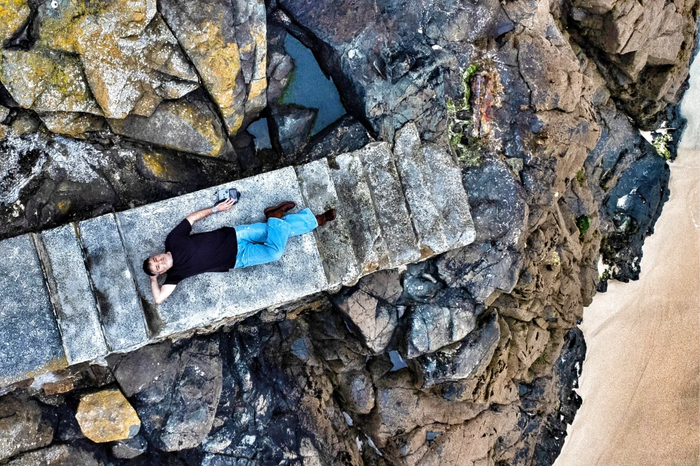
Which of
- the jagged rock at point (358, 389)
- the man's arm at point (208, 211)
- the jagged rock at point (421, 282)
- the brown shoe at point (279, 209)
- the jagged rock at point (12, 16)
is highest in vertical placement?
the jagged rock at point (12, 16)

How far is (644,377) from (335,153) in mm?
6227

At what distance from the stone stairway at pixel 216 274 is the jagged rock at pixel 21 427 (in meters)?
1.01

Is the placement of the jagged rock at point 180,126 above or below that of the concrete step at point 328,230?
above

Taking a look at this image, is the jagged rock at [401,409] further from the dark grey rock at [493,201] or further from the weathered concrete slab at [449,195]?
the dark grey rock at [493,201]

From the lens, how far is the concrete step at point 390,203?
208 inches

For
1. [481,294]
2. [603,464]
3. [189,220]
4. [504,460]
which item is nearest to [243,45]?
[189,220]

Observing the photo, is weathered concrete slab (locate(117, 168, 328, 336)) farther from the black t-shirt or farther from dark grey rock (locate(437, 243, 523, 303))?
dark grey rock (locate(437, 243, 523, 303))

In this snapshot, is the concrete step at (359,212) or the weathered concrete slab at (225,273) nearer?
the weathered concrete slab at (225,273)

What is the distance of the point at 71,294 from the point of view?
462 cm

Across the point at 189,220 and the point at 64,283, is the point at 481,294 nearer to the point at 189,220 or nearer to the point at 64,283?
the point at 189,220

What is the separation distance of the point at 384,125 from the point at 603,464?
21.1 ft

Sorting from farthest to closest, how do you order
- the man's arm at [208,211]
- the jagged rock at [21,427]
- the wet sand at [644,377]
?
the wet sand at [644,377] → the jagged rock at [21,427] → the man's arm at [208,211]

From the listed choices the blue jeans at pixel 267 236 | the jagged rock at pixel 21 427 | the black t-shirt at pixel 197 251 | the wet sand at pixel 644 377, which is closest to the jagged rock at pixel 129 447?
the jagged rock at pixel 21 427

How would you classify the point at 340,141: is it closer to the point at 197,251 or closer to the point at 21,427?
the point at 197,251
